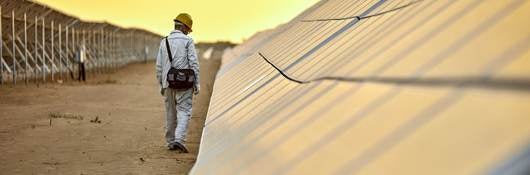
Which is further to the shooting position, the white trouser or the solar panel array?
the white trouser

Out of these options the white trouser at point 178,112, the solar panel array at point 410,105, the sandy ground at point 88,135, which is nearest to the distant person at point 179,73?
the white trouser at point 178,112

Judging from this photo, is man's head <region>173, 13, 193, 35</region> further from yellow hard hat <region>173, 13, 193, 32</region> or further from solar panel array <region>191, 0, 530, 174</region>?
solar panel array <region>191, 0, 530, 174</region>

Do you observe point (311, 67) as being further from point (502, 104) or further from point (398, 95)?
point (502, 104)

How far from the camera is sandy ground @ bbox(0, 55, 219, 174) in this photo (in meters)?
9.48

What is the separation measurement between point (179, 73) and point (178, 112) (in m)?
0.47

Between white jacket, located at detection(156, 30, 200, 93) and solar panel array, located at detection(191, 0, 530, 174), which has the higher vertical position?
solar panel array, located at detection(191, 0, 530, 174)

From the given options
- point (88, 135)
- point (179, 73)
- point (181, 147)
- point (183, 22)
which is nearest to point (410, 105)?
point (179, 73)

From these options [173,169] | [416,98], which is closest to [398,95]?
Result: [416,98]

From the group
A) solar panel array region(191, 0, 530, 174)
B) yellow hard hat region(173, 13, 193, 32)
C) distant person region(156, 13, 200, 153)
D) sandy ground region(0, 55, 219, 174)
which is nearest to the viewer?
solar panel array region(191, 0, 530, 174)

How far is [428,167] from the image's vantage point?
2.39 meters

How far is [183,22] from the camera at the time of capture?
35.2ft

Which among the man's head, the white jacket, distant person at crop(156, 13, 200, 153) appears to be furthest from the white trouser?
the man's head

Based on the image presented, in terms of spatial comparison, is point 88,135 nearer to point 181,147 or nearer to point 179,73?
point 181,147

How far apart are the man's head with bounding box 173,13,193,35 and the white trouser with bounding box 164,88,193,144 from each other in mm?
710
